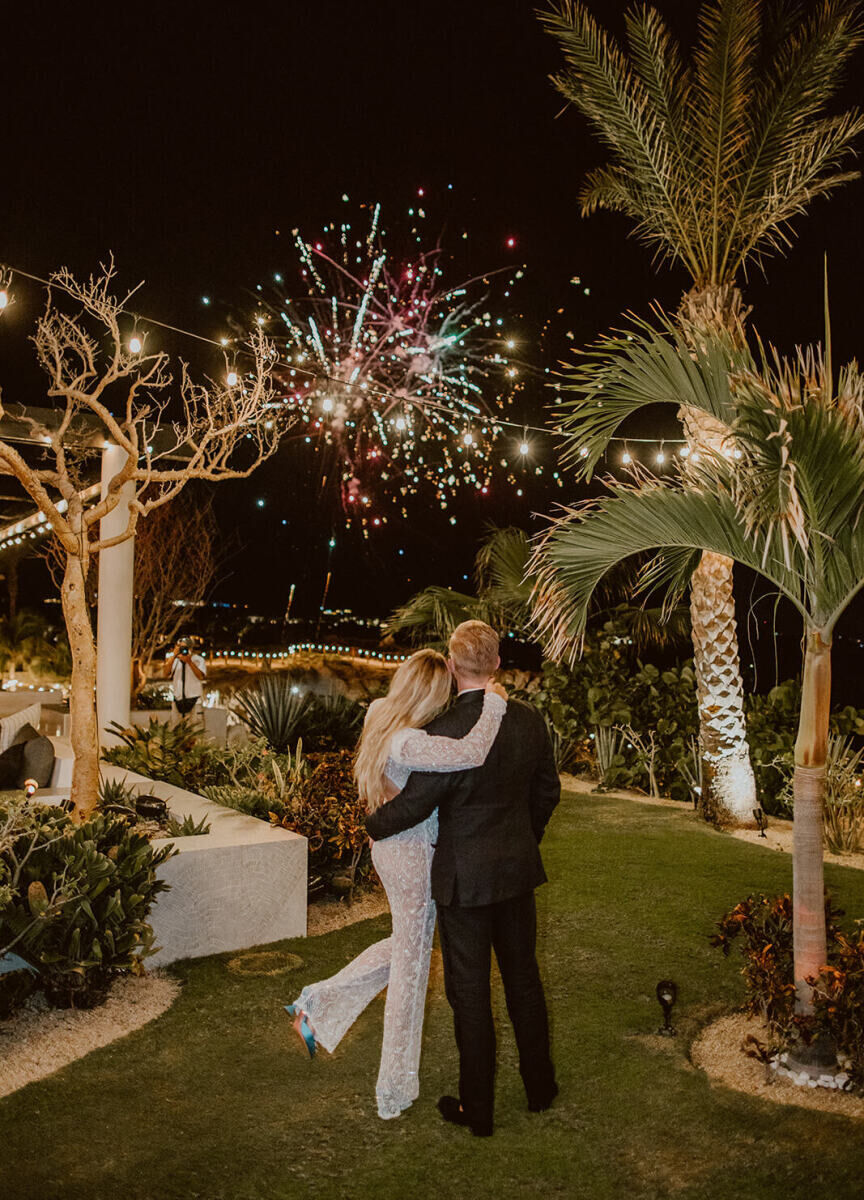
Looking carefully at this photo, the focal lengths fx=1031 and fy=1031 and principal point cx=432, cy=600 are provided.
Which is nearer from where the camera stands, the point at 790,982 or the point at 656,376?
the point at 790,982

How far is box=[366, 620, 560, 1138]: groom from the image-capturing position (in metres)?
3.68

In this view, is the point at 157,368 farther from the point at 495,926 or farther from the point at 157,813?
the point at 495,926

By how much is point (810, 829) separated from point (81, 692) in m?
4.32

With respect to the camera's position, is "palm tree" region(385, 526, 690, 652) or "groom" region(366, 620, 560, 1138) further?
"palm tree" region(385, 526, 690, 652)

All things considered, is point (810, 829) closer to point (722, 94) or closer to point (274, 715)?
point (274, 715)

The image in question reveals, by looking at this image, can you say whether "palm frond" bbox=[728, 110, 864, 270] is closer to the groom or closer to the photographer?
the groom

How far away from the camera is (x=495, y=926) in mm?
3811

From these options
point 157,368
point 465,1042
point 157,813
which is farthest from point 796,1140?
point 157,368

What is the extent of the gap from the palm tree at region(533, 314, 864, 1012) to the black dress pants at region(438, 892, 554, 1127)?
1.21 meters

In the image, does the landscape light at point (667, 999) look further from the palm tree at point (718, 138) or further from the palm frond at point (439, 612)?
the palm frond at point (439, 612)

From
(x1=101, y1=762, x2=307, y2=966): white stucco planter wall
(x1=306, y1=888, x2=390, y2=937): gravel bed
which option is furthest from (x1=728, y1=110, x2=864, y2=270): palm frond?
(x1=101, y1=762, x2=307, y2=966): white stucco planter wall

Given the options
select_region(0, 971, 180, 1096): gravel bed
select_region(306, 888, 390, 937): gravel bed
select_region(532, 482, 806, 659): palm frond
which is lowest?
select_region(306, 888, 390, 937): gravel bed

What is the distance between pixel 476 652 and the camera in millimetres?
3838

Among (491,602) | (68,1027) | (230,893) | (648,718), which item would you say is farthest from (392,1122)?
(491,602)
